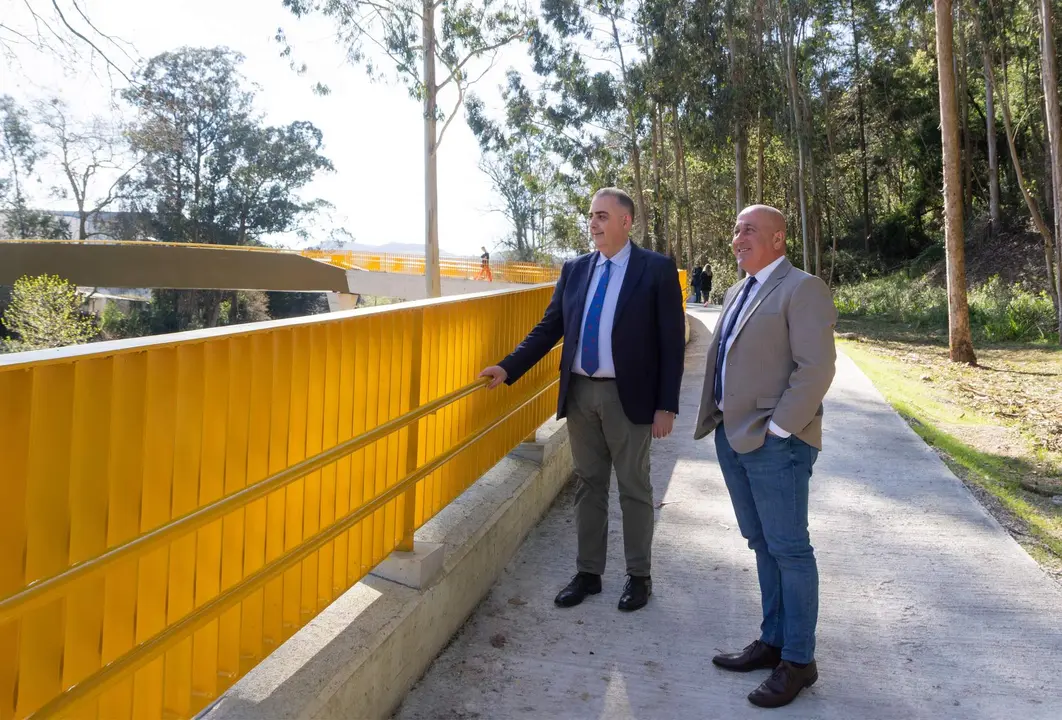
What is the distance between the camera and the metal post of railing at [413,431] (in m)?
3.79

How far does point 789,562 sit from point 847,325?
24.6m

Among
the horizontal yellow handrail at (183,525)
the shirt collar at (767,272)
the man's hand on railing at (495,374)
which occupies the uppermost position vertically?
the shirt collar at (767,272)

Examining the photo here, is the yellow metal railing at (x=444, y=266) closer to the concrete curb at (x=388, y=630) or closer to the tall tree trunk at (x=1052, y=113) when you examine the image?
the tall tree trunk at (x=1052, y=113)

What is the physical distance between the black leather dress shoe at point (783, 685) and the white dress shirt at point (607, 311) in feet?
5.00

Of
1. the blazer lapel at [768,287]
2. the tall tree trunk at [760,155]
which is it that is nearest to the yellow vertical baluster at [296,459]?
the blazer lapel at [768,287]

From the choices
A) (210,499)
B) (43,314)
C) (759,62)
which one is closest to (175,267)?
(43,314)

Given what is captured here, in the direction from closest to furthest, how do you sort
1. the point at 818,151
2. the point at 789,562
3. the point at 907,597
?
the point at 789,562 < the point at 907,597 < the point at 818,151

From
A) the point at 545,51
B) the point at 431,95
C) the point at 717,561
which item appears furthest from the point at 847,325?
the point at 717,561

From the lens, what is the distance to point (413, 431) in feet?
12.5

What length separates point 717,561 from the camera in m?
5.20

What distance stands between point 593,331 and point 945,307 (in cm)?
2501

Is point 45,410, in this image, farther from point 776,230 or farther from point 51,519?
point 776,230

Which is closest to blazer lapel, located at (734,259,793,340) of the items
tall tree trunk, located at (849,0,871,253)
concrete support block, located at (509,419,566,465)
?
concrete support block, located at (509,419,566,465)

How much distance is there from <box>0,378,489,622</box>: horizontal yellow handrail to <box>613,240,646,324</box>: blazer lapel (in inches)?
50.1
